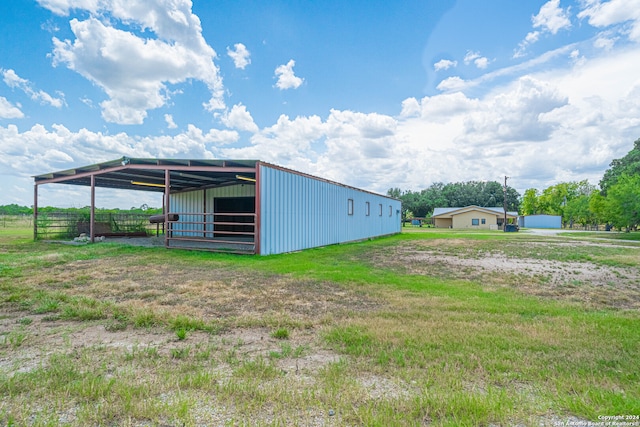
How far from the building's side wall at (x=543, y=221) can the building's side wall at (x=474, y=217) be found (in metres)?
11.8

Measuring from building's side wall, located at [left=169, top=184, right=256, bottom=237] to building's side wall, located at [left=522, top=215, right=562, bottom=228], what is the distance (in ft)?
165

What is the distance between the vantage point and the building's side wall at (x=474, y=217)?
42844 millimetres

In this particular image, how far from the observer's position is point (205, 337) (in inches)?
136

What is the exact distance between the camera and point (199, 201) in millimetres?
17156

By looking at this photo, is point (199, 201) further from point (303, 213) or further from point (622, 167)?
point (622, 167)

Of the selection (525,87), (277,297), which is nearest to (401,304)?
(277,297)

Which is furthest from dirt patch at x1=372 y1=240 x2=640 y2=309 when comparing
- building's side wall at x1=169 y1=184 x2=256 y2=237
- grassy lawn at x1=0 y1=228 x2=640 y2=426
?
building's side wall at x1=169 y1=184 x2=256 y2=237

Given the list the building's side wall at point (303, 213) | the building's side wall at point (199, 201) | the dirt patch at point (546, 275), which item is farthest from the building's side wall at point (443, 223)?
the dirt patch at point (546, 275)

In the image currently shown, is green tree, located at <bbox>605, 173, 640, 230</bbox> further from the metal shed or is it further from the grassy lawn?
the grassy lawn

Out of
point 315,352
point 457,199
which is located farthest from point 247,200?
point 457,199

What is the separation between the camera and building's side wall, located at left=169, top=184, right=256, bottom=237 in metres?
15.9

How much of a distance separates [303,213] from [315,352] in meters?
9.61

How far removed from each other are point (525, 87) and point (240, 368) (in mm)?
24577

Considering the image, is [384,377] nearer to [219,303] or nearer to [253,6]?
[219,303]
